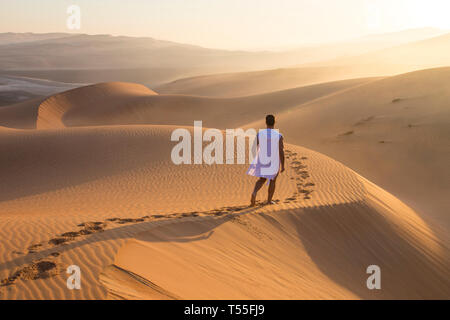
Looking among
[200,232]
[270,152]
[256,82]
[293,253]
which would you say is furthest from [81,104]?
[256,82]

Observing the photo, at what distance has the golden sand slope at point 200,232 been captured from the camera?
14.7ft

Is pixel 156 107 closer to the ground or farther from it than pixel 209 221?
farther from it

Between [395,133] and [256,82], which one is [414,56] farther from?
[395,133]

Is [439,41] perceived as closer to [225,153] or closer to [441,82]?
[441,82]

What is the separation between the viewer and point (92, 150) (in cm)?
1294

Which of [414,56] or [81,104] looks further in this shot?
[414,56]

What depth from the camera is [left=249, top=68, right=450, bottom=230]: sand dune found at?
13086 millimetres

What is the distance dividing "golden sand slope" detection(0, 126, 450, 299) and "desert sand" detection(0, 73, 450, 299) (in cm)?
3

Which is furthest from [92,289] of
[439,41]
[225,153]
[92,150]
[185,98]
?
[439,41]

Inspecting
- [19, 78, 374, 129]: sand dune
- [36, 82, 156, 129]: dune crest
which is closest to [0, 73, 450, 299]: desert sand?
[19, 78, 374, 129]: sand dune

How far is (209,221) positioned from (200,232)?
477mm

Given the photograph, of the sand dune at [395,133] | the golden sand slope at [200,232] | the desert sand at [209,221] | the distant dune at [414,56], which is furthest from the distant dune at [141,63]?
the golden sand slope at [200,232]

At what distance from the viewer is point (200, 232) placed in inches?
239
